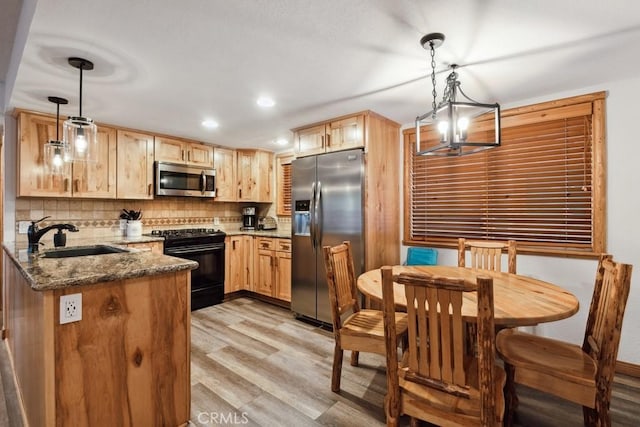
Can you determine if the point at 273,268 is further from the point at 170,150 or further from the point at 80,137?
the point at 80,137

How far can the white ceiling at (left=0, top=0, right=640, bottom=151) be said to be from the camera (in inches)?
60.9

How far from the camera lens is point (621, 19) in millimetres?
1641

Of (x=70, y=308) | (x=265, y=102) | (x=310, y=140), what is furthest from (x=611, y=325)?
(x=310, y=140)

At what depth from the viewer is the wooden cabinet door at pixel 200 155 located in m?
4.23

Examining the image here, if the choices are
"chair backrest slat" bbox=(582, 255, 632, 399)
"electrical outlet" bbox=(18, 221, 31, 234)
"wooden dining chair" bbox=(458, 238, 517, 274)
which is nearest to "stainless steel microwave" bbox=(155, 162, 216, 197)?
"electrical outlet" bbox=(18, 221, 31, 234)

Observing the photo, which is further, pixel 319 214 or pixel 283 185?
pixel 283 185

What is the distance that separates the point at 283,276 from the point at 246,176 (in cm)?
179

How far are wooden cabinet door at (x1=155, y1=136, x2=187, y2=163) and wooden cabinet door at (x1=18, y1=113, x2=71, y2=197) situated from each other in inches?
38.2

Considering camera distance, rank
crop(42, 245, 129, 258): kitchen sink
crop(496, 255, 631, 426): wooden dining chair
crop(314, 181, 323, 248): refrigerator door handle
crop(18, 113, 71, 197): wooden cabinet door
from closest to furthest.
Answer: crop(496, 255, 631, 426): wooden dining chair
crop(42, 245, 129, 258): kitchen sink
crop(18, 113, 71, 197): wooden cabinet door
crop(314, 181, 323, 248): refrigerator door handle

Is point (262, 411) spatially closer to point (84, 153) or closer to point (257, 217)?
point (84, 153)

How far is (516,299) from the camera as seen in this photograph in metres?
1.71

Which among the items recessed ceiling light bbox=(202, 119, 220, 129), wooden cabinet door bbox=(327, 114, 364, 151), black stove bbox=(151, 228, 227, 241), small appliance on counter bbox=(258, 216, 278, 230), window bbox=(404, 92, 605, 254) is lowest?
black stove bbox=(151, 228, 227, 241)

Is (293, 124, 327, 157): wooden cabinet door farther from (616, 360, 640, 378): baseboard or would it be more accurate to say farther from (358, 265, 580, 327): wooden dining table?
(616, 360, 640, 378): baseboard

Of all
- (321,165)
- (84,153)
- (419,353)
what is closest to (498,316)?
(419,353)
